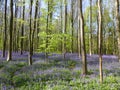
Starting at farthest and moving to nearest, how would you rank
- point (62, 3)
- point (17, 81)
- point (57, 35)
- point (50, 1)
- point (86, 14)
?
point (86, 14) < point (62, 3) < point (50, 1) < point (57, 35) < point (17, 81)

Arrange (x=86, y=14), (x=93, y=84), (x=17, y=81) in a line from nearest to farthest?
(x=93, y=84)
(x=17, y=81)
(x=86, y=14)

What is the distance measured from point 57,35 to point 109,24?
4279 centimetres

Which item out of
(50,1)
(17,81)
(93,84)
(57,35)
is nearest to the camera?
(93,84)

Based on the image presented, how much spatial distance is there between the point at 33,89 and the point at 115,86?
12.6 feet

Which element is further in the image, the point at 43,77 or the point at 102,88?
the point at 43,77

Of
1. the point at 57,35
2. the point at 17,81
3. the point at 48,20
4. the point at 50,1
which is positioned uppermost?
the point at 50,1

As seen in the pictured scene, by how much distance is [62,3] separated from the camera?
35.6 meters

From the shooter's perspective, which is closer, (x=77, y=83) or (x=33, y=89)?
(x=33, y=89)

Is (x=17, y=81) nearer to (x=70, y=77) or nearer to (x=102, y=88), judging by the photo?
(x=70, y=77)

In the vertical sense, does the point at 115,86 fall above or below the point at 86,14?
below

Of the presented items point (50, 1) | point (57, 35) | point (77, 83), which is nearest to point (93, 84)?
point (77, 83)

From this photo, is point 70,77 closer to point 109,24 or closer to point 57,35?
point 57,35

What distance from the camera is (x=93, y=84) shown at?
42.1ft

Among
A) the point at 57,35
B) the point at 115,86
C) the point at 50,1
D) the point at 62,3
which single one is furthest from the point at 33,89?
the point at 62,3
